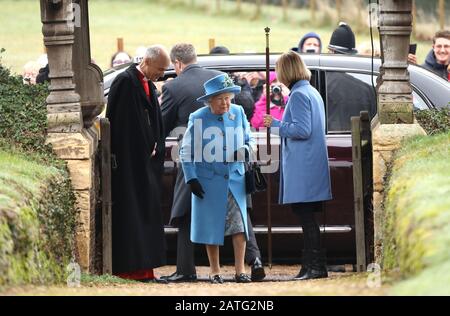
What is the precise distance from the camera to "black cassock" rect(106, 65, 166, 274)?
12.7m

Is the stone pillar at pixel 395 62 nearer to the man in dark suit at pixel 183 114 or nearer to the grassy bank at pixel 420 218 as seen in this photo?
the grassy bank at pixel 420 218

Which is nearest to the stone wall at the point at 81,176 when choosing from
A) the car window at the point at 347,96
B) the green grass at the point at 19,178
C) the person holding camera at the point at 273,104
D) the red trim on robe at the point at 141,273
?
the green grass at the point at 19,178

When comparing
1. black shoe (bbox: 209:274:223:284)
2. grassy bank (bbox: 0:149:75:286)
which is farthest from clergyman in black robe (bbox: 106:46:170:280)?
grassy bank (bbox: 0:149:75:286)

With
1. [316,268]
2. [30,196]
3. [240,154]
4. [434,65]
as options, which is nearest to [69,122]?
[240,154]

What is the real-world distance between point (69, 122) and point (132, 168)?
752 mm

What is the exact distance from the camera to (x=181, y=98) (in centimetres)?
1319

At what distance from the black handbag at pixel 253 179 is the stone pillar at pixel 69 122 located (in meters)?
1.32

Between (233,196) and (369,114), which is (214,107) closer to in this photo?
(233,196)

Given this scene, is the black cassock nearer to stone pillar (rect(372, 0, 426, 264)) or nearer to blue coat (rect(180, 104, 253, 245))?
blue coat (rect(180, 104, 253, 245))

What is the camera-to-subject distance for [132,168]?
41.8 ft

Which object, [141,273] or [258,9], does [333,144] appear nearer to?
[141,273]

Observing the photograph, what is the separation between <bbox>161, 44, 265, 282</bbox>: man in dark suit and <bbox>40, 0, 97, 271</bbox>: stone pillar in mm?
889

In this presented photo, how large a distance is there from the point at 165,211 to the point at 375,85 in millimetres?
2308
